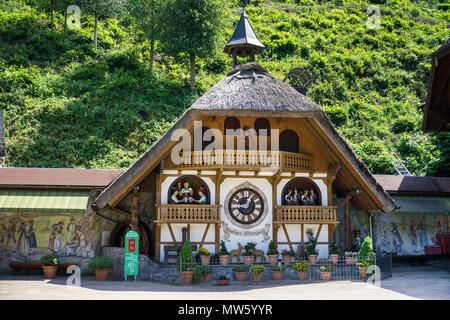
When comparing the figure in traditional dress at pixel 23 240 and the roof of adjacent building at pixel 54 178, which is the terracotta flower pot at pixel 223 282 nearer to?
the roof of adjacent building at pixel 54 178

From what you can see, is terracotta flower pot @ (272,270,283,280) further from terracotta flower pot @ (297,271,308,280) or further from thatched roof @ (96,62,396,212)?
thatched roof @ (96,62,396,212)

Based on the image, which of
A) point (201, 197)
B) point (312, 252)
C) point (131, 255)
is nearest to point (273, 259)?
point (312, 252)

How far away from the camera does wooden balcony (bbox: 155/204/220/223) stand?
2078 centimetres

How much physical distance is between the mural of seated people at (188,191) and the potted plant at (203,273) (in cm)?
355

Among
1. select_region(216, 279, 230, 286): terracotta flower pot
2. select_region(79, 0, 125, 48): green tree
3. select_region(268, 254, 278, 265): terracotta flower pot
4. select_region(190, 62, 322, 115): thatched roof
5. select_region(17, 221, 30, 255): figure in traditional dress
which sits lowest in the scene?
select_region(216, 279, 230, 286): terracotta flower pot

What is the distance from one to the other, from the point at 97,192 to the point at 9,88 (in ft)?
65.5

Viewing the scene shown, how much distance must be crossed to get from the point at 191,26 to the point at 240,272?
79.7ft

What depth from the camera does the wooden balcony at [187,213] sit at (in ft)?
68.2

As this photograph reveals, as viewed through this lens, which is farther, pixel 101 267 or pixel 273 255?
pixel 273 255

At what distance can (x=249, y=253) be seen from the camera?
2091cm

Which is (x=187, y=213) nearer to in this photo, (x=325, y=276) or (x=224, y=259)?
(x=224, y=259)

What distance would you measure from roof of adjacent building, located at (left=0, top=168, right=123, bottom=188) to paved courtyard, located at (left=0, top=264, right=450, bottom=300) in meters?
3.91

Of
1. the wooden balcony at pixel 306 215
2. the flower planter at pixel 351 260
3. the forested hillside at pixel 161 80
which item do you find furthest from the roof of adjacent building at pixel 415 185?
the flower planter at pixel 351 260

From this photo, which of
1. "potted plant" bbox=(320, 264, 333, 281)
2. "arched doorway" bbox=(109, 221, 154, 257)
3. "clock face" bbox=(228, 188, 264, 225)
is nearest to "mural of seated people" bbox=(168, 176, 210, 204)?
"clock face" bbox=(228, 188, 264, 225)
